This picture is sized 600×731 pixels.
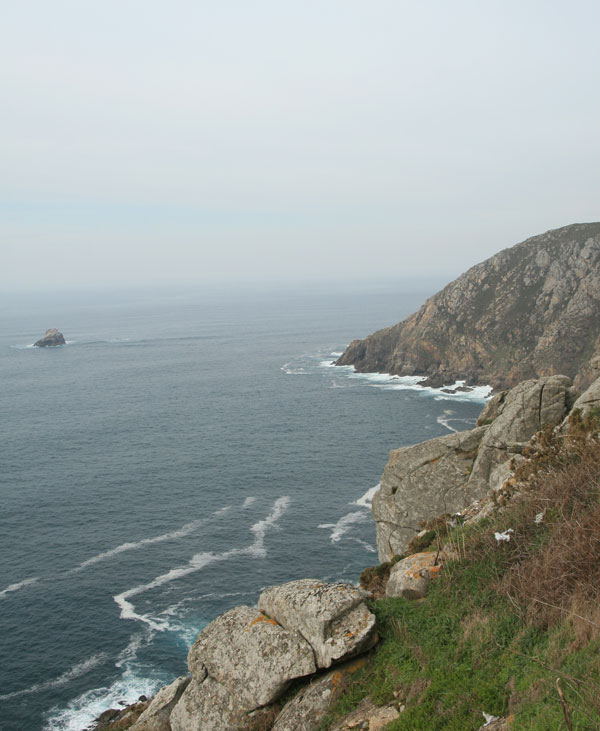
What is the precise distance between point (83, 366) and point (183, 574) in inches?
4342

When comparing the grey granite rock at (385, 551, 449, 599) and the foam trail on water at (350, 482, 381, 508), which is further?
the foam trail on water at (350, 482, 381, 508)

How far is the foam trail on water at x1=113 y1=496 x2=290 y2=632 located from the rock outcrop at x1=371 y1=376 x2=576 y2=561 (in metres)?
20.5

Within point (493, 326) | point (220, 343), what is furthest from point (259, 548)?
point (220, 343)

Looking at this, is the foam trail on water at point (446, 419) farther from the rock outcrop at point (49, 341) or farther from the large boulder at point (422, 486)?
the rock outcrop at point (49, 341)

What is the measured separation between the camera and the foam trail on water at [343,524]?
54531 mm

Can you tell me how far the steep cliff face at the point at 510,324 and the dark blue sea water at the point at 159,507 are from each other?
12.5 m

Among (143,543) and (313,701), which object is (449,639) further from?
(143,543)

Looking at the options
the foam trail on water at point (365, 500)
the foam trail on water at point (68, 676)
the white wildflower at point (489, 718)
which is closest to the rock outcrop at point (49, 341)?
the foam trail on water at point (365, 500)

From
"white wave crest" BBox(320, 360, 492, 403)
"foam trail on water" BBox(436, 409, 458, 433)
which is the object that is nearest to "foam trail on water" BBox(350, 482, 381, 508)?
"foam trail on water" BBox(436, 409, 458, 433)

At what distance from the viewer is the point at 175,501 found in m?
62.3

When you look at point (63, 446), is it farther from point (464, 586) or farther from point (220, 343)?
point (220, 343)

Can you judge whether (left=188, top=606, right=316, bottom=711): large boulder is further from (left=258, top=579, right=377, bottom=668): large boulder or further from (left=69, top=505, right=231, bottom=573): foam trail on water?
(left=69, top=505, right=231, bottom=573): foam trail on water

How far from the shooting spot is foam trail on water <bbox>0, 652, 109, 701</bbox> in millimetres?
35312

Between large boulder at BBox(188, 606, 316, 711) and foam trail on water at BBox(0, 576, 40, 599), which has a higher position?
large boulder at BBox(188, 606, 316, 711)
